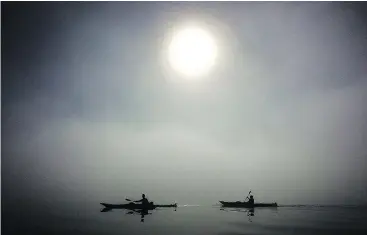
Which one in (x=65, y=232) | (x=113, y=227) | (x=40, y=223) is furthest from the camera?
(x=40, y=223)

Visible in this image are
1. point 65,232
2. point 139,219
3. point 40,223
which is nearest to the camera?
point 65,232

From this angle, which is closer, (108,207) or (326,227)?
(326,227)

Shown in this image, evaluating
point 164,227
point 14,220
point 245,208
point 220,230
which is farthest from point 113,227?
point 245,208

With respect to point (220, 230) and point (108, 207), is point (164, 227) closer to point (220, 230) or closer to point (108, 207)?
point (220, 230)

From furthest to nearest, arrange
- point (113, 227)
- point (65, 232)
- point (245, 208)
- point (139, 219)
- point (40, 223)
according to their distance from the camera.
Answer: point (245, 208) → point (139, 219) → point (40, 223) → point (113, 227) → point (65, 232)

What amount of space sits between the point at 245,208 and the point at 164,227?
19610 mm

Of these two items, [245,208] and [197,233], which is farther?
[245,208]

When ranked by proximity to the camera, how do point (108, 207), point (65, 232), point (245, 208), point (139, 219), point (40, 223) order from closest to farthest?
point (65, 232) < point (40, 223) < point (139, 219) < point (108, 207) < point (245, 208)

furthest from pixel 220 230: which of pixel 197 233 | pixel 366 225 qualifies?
pixel 366 225

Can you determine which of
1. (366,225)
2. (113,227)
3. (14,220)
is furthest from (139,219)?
(366,225)

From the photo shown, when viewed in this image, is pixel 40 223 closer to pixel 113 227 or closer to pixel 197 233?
pixel 113 227

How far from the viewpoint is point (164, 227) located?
27.1 m

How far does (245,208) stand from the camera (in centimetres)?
4350

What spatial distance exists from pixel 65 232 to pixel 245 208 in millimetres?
26296
